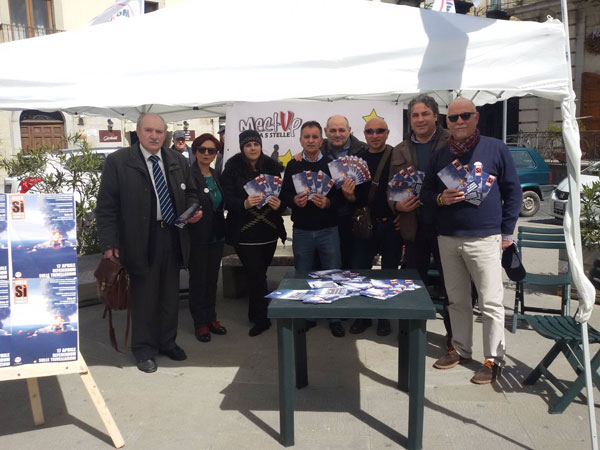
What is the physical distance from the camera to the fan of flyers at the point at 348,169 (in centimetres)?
441

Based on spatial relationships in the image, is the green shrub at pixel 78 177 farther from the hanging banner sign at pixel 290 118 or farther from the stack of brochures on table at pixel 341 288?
the stack of brochures on table at pixel 341 288

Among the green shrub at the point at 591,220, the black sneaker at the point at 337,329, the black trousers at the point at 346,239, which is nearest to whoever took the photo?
the black trousers at the point at 346,239

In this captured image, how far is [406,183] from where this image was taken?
14.2 ft

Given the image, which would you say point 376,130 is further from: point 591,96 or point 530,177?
point 591,96

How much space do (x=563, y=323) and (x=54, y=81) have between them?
378 cm

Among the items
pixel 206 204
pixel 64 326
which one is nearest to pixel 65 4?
pixel 206 204

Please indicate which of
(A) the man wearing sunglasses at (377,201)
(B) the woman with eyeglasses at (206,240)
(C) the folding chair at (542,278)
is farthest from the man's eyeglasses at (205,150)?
(C) the folding chair at (542,278)

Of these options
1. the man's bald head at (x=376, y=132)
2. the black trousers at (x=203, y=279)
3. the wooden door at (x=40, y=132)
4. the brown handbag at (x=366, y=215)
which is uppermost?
the wooden door at (x=40, y=132)

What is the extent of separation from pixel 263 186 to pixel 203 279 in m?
1.06

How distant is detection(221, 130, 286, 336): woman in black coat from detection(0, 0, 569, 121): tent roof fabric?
1.01 m

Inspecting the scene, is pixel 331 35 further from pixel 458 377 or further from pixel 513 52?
pixel 458 377

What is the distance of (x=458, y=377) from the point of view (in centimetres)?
404

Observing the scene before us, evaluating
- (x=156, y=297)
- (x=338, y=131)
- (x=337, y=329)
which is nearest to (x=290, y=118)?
(x=338, y=131)

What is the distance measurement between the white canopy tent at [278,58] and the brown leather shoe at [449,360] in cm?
198
